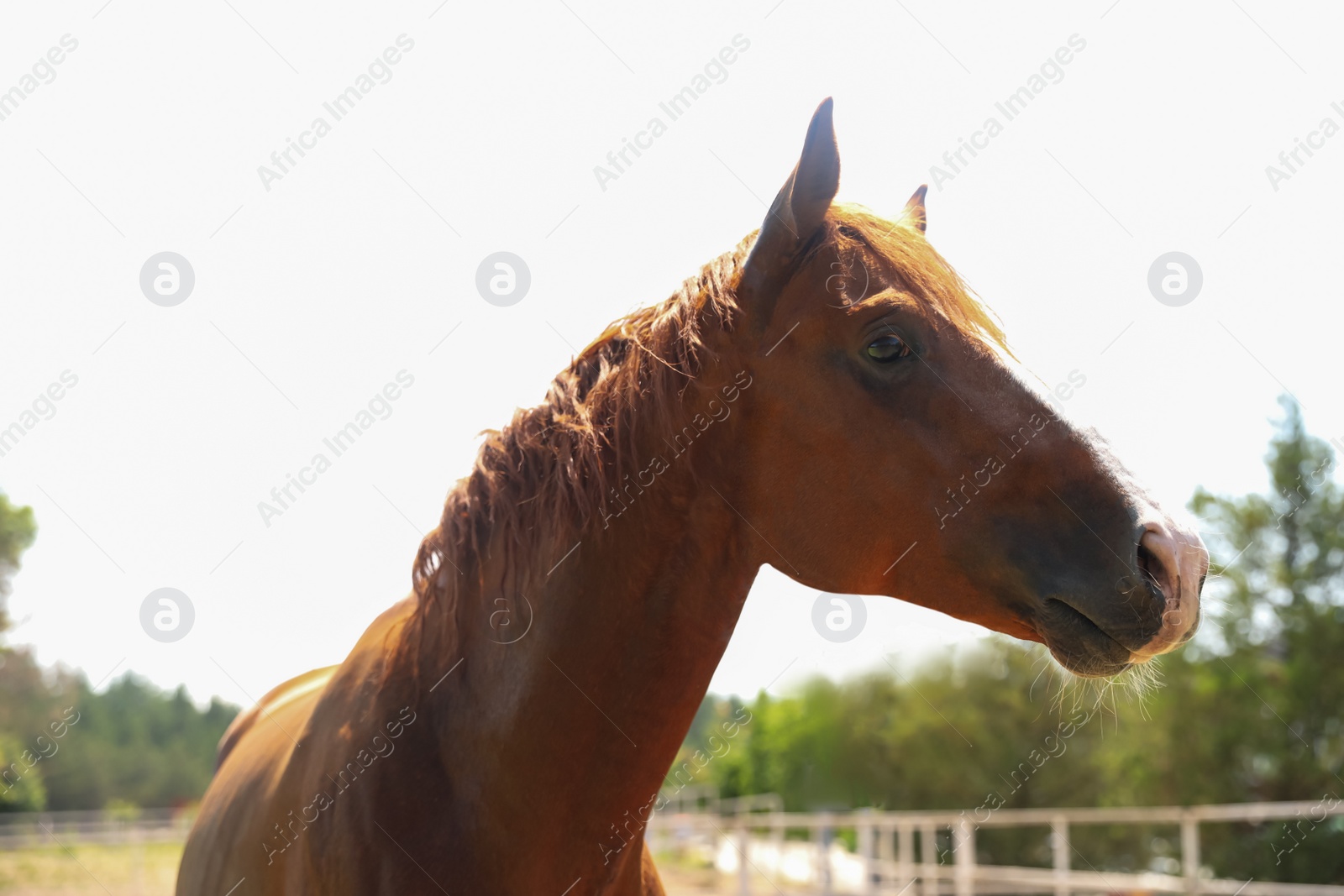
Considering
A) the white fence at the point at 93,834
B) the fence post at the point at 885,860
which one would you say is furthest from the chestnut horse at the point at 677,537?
the white fence at the point at 93,834

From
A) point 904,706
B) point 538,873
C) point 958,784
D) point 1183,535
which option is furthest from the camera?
point 958,784

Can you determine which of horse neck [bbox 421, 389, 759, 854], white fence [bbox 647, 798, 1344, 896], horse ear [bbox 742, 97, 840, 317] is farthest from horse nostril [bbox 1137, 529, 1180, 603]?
white fence [bbox 647, 798, 1344, 896]

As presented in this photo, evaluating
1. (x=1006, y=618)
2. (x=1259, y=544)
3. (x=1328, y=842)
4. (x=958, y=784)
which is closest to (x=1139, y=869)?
(x=958, y=784)

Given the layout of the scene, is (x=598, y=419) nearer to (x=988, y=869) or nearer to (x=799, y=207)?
(x=799, y=207)

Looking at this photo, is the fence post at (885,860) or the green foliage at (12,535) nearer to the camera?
the fence post at (885,860)

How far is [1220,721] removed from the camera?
22125mm

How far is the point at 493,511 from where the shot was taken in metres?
2.03

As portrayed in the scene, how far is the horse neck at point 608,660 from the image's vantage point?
1.84m

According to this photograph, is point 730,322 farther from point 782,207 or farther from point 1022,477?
point 1022,477

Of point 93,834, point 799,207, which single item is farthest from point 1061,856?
point 93,834

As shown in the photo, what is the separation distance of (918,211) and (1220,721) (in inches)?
965

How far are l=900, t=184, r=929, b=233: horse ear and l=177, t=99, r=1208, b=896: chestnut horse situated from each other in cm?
35

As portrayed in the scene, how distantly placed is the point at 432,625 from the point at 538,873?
0.58 m

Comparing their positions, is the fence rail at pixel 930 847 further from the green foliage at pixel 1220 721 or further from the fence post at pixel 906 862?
the green foliage at pixel 1220 721
